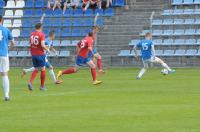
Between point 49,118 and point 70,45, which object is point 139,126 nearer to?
point 49,118

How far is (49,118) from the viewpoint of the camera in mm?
13664

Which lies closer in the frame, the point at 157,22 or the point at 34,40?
the point at 34,40

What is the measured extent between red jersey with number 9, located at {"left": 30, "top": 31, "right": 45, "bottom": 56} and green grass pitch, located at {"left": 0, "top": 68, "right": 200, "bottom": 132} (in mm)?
1366

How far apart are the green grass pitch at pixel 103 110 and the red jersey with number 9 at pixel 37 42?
1.37 meters

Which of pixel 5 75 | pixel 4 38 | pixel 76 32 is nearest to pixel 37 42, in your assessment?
pixel 4 38

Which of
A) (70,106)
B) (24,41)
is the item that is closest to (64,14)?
(24,41)

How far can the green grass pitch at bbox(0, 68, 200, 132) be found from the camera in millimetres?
12320

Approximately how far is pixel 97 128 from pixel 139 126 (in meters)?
0.74

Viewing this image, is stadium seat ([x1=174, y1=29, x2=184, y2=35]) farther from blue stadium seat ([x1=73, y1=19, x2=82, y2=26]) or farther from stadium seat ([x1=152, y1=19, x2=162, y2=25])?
blue stadium seat ([x1=73, y1=19, x2=82, y2=26])

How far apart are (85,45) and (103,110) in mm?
11875

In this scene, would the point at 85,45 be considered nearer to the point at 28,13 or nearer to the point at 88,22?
the point at 88,22

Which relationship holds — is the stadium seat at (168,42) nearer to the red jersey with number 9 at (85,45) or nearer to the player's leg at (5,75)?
the red jersey with number 9 at (85,45)

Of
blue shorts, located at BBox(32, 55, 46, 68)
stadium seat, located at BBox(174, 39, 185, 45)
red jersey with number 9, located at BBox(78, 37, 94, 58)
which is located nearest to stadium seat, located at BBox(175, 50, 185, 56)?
stadium seat, located at BBox(174, 39, 185, 45)

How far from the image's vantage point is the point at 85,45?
26.9 m
